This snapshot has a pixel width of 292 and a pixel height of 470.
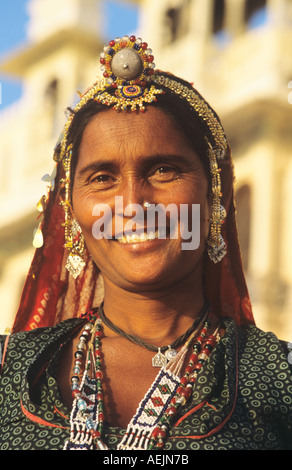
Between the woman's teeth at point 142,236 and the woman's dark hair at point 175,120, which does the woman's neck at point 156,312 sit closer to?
the woman's teeth at point 142,236

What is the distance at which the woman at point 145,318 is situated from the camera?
9.26ft

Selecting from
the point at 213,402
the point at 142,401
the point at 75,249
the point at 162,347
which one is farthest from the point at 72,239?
the point at 213,402

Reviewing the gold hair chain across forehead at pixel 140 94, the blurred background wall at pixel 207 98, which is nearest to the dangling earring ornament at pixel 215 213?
the gold hair chain across forehead at pixel 140 94

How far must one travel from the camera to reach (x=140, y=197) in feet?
9.52

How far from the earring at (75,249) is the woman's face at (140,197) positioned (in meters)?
0.24

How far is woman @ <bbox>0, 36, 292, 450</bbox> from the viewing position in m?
2.82

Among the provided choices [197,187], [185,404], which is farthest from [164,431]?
[197,187]

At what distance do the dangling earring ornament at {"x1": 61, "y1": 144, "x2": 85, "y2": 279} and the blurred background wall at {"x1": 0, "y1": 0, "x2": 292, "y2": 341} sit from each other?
10.5 m

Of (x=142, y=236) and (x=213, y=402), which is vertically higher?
(x=142, y=236)

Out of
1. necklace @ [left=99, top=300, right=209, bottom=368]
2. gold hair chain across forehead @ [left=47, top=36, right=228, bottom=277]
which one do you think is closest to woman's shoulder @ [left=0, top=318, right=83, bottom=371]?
necklace @ [left=99, top=300, right=209, bottom=368]

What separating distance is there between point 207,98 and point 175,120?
12310 mm

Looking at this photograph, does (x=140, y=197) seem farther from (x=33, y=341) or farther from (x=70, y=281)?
(x=70, y=281)

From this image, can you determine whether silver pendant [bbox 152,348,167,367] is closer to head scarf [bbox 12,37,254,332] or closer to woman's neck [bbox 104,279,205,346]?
woman's neck [bbox 104,279,205,346]
